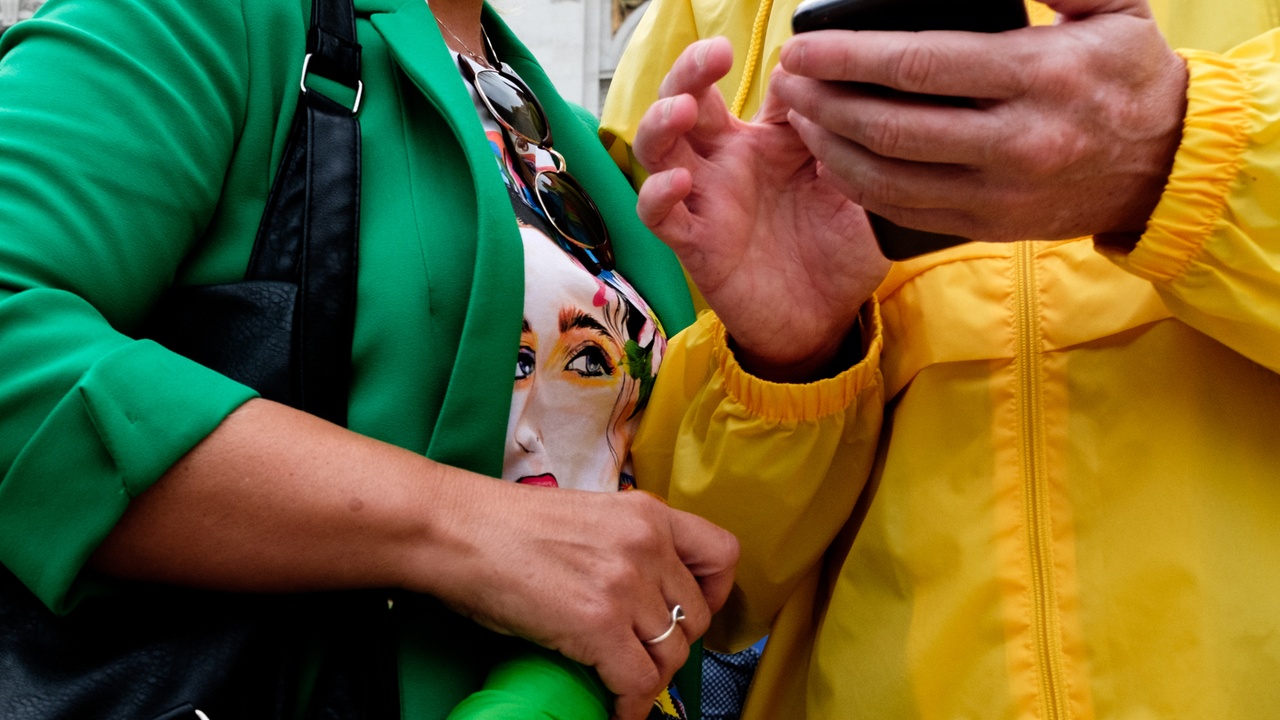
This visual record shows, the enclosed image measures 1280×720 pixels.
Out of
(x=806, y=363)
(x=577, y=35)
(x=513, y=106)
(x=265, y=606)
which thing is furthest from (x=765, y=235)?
(x=577, y=35)

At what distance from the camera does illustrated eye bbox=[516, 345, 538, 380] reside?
101 centimetres

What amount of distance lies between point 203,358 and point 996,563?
749mm

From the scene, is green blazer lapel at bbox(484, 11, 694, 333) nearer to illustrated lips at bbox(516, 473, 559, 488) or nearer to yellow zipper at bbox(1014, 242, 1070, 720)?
illustrated lips at bbox(516, 473, 559, 488)

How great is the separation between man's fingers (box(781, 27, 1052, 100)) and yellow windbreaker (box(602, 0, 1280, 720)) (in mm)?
143

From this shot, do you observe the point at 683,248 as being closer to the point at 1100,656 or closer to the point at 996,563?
the point at 996,563

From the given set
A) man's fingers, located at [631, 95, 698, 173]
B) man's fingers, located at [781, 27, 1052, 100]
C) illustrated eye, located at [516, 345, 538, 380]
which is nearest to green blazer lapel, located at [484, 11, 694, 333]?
illustrated eye, located at [516, 345, 538, 380]

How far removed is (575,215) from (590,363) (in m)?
0.24

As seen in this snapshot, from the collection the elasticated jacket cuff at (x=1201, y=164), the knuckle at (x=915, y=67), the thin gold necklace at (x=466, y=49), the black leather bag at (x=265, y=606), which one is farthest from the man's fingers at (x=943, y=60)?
the thin gold necklace at (x=466, y=49)

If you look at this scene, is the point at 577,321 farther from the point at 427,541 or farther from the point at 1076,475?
the point at 1076,475

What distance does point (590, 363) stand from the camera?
1067mm

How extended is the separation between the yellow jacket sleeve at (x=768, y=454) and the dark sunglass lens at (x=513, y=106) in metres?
0.37

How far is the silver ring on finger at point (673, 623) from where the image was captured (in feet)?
2.98

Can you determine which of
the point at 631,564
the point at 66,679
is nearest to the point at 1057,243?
the point at 631,564

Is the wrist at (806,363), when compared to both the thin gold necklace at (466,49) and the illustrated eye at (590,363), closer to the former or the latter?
the illustrated eye at (590,363)
